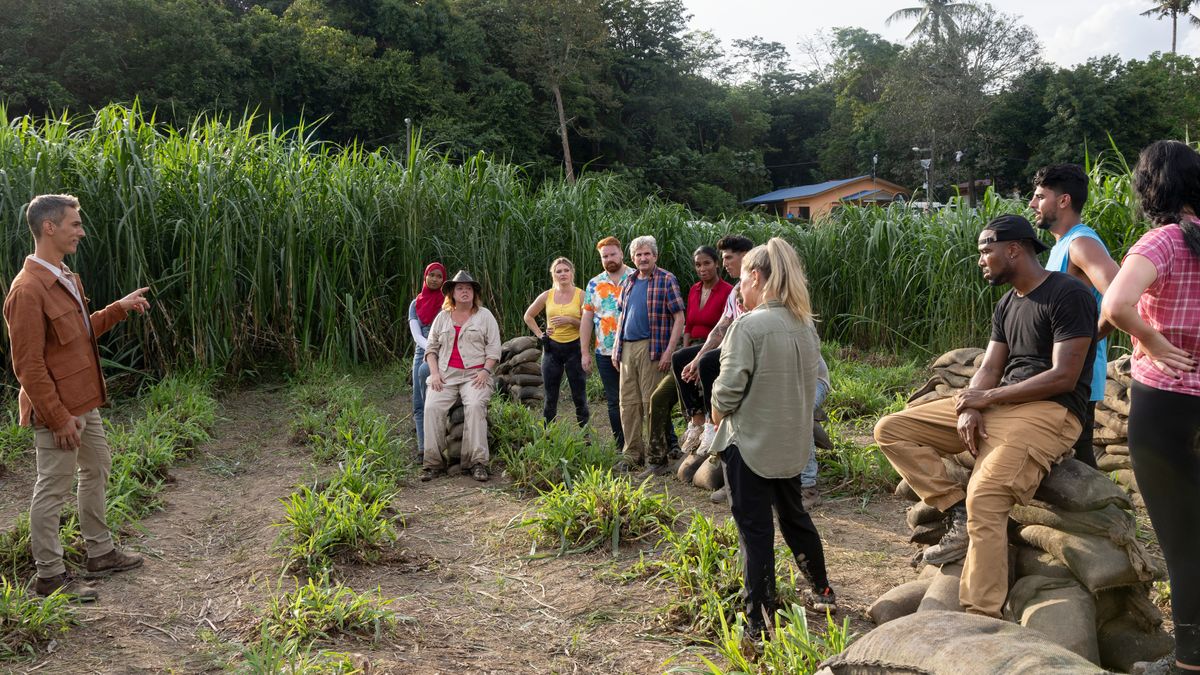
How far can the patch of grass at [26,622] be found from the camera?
11.4 feet

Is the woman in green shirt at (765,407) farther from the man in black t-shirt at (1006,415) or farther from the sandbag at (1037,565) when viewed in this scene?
the sandbag at (1037,565)

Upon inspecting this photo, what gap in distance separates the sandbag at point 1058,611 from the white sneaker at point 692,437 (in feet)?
8.97

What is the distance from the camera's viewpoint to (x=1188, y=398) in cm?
263

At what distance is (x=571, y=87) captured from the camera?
34.5m

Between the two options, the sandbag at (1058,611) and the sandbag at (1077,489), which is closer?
the sandbag at (1058,611)

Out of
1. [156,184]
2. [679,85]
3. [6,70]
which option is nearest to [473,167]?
[156,184]

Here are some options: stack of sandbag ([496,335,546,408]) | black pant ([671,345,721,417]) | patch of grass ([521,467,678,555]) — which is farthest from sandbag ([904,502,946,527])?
stack of sandbag ([496,335,546,408])

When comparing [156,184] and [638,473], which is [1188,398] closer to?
[638,473]

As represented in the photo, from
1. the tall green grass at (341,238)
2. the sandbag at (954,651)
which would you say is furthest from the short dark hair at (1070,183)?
the tall green grass at (341,238)

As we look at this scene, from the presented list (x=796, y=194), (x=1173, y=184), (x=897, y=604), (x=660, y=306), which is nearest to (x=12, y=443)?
(x=660, y=306)

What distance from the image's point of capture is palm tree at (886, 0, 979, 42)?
44.2 meters

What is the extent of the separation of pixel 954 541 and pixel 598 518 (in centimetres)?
189

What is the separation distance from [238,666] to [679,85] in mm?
40651

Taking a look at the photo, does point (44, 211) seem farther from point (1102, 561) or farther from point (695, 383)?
point (1102, 561)
